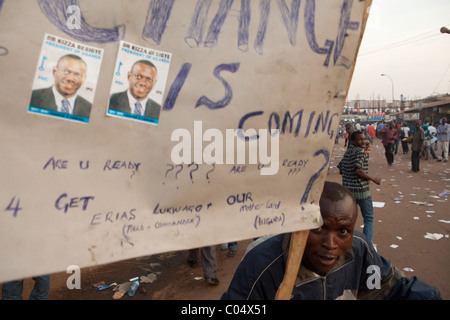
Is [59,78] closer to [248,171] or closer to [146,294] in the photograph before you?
[248,171]

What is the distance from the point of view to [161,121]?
1.03 metres

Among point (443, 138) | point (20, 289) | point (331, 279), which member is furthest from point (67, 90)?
point (443, 138)

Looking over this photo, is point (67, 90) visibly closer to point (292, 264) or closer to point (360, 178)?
point (292, 264)

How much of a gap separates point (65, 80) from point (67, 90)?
29 mm

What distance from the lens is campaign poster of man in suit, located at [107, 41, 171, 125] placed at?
3.11ft

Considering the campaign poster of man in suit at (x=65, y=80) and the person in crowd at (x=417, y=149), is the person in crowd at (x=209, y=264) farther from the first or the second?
the person in crowd at (x=417, y=149)

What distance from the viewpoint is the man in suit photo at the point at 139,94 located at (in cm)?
95

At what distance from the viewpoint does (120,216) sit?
3.30 feet

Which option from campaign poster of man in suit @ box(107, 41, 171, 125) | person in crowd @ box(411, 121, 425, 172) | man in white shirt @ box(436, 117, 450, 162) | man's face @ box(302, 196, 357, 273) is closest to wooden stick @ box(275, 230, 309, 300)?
man's face @ box(302, 196, 357, 273)

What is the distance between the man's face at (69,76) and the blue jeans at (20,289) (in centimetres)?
244

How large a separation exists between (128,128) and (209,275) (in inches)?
122

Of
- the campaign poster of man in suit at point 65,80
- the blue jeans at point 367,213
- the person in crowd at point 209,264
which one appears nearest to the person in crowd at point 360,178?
the blue jeans at point 367,213
